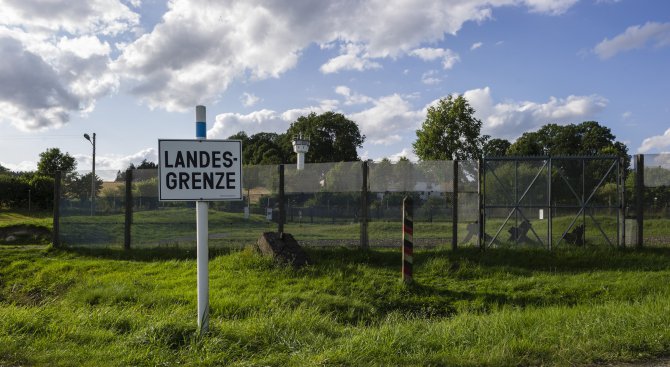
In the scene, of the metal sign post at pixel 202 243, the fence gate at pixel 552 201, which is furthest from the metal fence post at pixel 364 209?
the metal sign post at pixel 202 243

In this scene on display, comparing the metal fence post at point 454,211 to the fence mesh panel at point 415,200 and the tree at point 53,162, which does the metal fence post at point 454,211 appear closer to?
the fence mesh panel at point 415,200

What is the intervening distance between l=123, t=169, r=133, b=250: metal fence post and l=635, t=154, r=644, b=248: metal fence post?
12700 millimetres

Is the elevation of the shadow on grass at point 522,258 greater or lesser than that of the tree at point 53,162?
lesser

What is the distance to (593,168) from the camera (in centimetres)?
1233

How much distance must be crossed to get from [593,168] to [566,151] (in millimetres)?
60740

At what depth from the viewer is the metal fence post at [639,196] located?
11.9m

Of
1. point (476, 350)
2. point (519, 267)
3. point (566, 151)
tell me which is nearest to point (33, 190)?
point (519, 267)

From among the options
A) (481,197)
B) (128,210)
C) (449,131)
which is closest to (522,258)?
(481,197)

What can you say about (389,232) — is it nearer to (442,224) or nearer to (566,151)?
(442,224)

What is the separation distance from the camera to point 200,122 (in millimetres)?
5570

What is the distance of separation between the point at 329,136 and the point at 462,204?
54.4m

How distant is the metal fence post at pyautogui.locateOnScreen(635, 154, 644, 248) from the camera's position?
39.2ft

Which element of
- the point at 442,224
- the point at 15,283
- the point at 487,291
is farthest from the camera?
the point at 442,224

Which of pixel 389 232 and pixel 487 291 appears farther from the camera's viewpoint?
pixel 389 232
